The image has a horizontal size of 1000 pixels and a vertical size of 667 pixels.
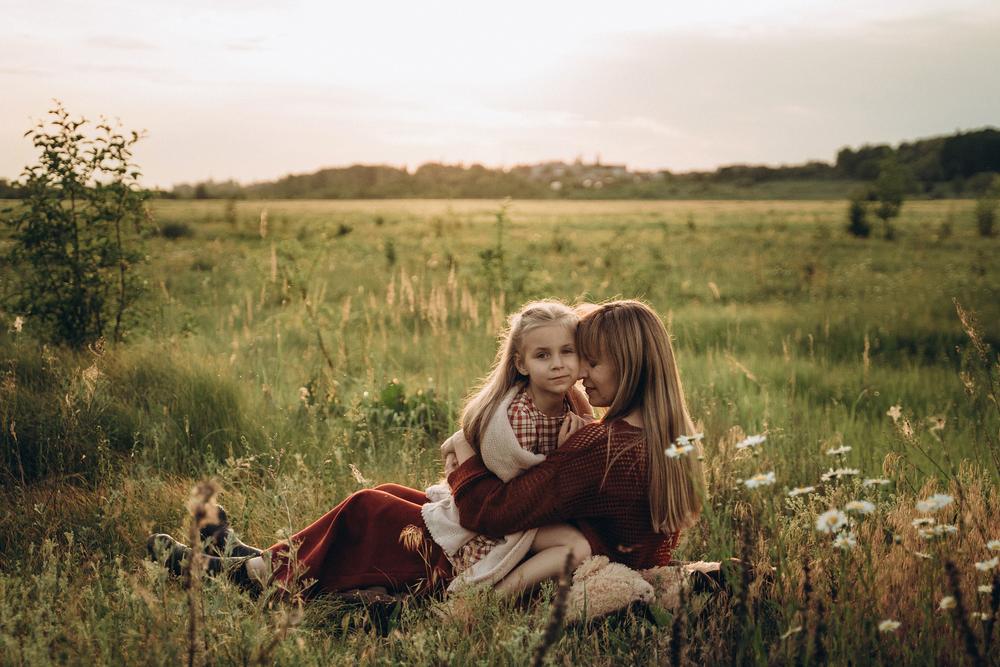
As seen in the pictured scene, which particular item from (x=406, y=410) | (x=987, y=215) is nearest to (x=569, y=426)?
(x=406, y=410)

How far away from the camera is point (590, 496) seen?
2.95 meters

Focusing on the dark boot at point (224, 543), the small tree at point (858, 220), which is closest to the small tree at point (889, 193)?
the small tree at point (858, 220)

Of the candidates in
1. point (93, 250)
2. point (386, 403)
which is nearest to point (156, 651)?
point (386, 403)

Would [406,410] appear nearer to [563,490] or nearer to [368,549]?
[368,549]

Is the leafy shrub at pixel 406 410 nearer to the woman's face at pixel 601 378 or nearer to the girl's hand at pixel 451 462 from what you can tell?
the girl's hand at pixel 451 462

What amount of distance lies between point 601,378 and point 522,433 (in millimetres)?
388

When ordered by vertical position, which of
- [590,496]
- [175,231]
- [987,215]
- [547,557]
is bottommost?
[547,557]

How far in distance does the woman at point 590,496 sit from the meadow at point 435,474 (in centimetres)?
18

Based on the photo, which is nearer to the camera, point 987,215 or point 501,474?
point 501,474

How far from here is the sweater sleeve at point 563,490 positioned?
2910 millimetres

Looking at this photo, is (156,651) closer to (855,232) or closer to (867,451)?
(867,451)

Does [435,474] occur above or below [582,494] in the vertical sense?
below

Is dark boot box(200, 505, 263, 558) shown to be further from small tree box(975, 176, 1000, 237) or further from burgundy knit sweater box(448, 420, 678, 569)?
small tree box(975, 176, 1000, 237)

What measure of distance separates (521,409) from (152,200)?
451 cm
